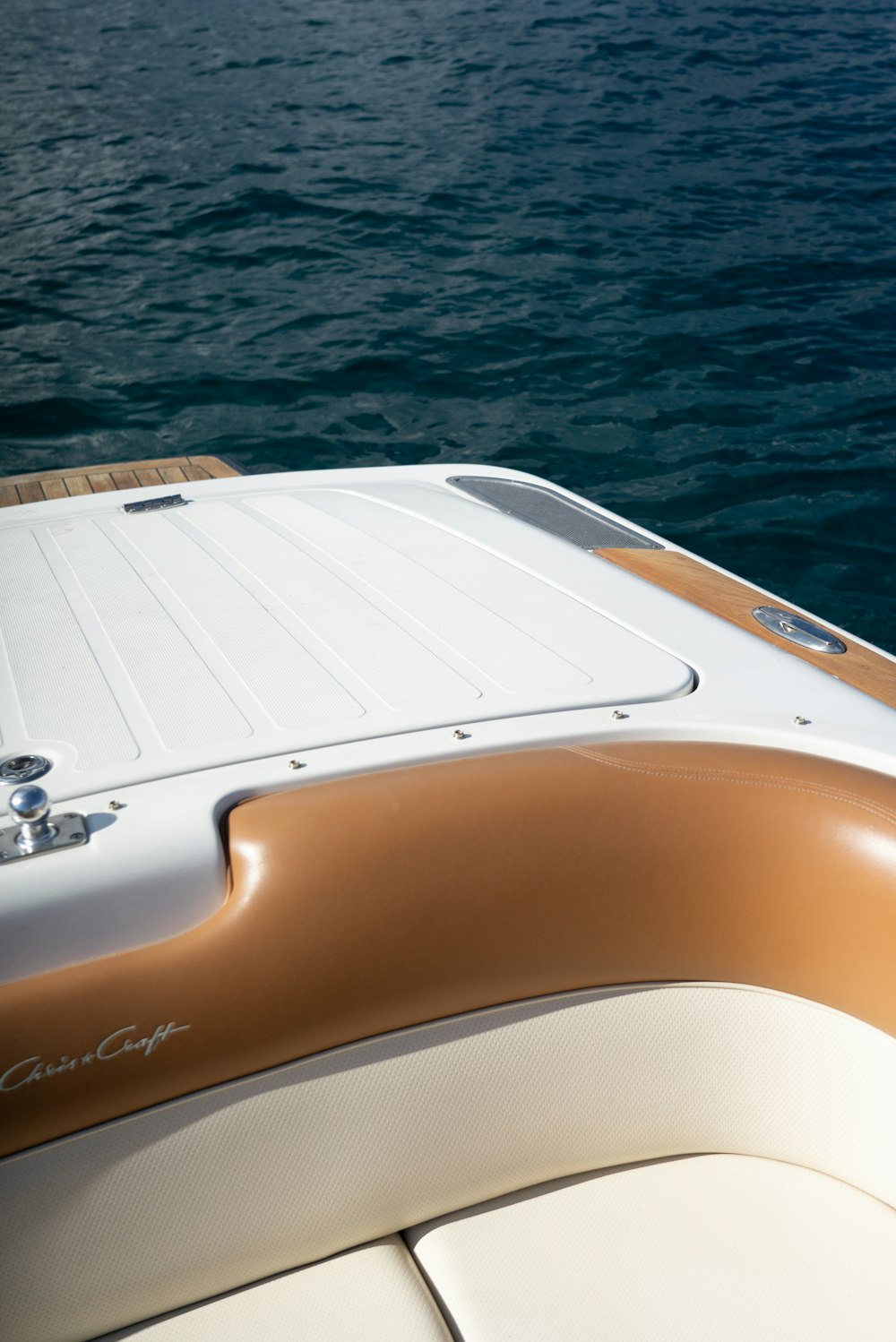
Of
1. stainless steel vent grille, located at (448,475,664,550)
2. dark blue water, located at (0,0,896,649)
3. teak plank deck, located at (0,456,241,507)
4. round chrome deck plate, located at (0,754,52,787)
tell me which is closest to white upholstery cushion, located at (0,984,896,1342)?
round chrome deck plate, located at (0,754,52,787)

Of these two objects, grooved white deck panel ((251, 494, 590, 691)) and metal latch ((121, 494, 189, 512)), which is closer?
grooved white deck panel ((251, 494, 590, 691))

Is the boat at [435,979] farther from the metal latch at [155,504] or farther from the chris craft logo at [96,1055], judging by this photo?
the metal latch at [155,504]

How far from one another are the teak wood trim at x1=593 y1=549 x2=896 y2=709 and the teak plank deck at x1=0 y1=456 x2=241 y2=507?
5.11 ft

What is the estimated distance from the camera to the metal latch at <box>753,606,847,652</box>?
163 centimetres

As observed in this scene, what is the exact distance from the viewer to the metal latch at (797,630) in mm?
1631

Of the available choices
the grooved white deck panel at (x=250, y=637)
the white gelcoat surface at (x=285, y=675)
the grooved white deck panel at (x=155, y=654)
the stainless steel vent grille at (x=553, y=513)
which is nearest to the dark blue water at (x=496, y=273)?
the stainless steel vent grille at (x=553, y=513)

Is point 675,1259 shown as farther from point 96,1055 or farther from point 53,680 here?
point 53,680

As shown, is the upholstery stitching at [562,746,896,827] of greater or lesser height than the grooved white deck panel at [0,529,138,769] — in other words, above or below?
below

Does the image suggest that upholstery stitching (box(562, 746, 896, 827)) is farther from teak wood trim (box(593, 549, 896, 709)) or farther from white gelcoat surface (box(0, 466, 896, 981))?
teak wood trim (box(593, 549, 896, 709))

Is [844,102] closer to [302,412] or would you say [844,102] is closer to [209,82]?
[209,82]

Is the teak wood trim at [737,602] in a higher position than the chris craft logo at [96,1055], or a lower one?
higher

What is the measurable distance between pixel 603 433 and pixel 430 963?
12.5 feet

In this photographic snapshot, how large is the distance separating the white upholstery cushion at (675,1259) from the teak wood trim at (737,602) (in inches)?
24.7

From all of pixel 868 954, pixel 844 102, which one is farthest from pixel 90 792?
pixel 844 102
